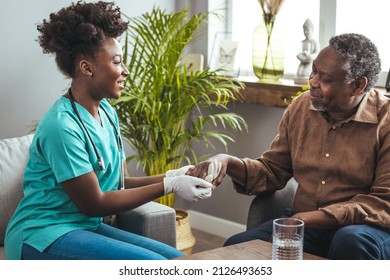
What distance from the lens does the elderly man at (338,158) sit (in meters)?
2.28

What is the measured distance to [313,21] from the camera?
366 cm

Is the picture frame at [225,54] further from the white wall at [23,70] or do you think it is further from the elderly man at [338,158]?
the elderly man at [338,158]

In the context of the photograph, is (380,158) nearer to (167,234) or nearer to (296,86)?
(167,234)

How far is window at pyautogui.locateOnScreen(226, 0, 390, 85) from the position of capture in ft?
11.1

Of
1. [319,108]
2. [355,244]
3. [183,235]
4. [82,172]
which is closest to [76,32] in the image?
[82,172]

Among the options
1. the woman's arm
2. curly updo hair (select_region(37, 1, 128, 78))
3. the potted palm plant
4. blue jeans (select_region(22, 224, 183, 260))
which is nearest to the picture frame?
the potted palm plant

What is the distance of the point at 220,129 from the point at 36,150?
1.85 metres

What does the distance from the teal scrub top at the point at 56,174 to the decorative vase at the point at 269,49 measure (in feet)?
4.88

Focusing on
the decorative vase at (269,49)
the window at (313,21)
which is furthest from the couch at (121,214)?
the window at (313,21)

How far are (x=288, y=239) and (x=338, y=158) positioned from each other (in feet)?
2.08

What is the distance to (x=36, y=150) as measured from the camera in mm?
2250

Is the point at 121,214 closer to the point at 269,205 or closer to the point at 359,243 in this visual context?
the point at 269,205

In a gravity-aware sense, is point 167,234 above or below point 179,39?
below
